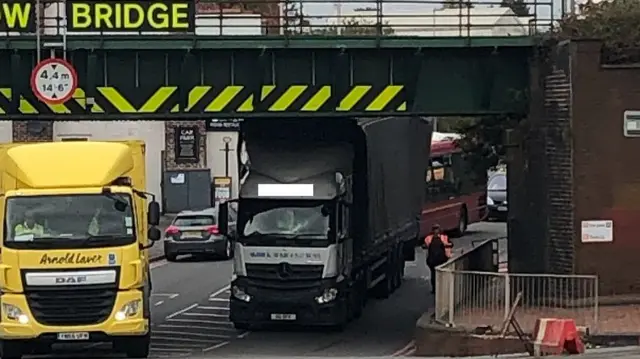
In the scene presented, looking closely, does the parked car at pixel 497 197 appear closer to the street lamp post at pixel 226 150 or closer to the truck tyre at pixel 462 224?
the truck tyre at pixel 462 224

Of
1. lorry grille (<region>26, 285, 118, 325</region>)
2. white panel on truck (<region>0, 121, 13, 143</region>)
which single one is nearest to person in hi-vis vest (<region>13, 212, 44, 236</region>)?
lorry grille (<region>26, 285, 118, 325</region>)

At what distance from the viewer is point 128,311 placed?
2078 centimetres

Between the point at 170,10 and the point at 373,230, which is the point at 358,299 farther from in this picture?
the point at 170,10

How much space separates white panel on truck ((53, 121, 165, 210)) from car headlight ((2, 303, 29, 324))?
39.6m

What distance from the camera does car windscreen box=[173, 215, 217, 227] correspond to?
4384 centimetres

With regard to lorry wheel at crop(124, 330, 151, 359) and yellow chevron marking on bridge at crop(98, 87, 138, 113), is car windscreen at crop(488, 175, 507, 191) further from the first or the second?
lorry wheel at crop(124, 330, 151, 359)

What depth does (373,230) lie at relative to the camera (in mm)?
29906

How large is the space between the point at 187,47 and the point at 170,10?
0.73m

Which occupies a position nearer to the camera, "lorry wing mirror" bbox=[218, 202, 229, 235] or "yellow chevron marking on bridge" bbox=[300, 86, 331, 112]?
"yellow chevron marking on bridge" bbox=[300, 86, 331, 112]

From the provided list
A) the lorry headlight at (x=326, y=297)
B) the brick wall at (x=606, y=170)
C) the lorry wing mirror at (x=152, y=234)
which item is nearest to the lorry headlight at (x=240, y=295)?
the lorry headlight at (x=326, y=297)

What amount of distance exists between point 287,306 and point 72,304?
6153 millimetres

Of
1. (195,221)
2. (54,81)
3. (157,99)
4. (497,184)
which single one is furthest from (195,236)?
(497,184)

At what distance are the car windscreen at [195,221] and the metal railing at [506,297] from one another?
826 inches

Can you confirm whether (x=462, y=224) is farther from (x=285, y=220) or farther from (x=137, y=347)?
(x=137, y=347)
